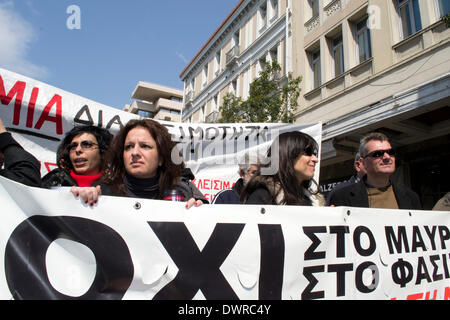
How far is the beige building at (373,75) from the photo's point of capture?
6.87 metres

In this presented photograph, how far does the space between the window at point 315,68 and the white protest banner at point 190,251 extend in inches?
379

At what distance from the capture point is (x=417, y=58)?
7.12 m

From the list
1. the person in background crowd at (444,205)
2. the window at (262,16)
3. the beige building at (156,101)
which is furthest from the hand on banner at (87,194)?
the beige building at (156,101)

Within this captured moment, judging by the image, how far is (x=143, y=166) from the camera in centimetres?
180

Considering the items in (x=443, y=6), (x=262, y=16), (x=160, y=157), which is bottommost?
(x=160, y=157)

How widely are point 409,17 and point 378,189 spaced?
733cm

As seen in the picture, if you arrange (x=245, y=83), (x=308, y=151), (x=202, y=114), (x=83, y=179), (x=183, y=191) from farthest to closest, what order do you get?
(x=202, y=114)
(x=245, y=83)
(x=308, y=151)
(x=83, y=179)
(x=183, y=191)

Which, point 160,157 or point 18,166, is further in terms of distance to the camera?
point 160,157

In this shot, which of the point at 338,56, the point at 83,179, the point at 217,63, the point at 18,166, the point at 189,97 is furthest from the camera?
the point at 189,97

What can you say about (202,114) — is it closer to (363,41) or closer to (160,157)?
(363,41)

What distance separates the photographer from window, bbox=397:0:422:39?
294 inches

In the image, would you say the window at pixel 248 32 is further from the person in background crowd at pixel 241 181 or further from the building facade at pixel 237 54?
the person in background crowd at pixel 241 181

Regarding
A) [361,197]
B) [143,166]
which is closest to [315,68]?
[361,197]
